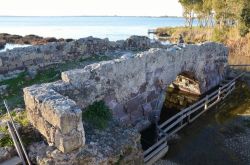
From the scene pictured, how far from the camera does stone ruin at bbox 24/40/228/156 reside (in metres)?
8.73

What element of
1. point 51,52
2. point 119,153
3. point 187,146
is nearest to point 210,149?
point 187,146

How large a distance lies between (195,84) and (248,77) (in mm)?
6079

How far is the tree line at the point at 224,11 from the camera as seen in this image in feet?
116

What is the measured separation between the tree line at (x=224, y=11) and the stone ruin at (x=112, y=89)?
16406 millimetres

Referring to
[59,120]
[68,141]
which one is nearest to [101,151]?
[68,141]

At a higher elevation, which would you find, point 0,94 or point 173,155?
point 0,94

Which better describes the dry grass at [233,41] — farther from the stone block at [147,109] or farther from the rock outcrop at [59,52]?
the stone block at [147,109]

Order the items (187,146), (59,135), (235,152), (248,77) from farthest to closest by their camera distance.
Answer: (248,77), (187,146), (235,152), (59,135)

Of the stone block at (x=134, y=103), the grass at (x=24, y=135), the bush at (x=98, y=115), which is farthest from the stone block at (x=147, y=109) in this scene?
the grass at (x=24, y=135)

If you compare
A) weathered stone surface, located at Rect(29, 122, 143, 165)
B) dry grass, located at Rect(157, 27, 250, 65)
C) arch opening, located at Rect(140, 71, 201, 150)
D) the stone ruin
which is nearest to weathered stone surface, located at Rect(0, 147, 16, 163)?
weathered stone surface, located at Rect(29, 122, 143, 165)

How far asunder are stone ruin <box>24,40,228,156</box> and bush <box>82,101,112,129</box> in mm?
254

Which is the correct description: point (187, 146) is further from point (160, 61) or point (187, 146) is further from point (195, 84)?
point (195, 84)

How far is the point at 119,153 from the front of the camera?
9.65 meters

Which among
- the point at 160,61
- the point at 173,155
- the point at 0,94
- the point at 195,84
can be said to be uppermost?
the point at 160,61
